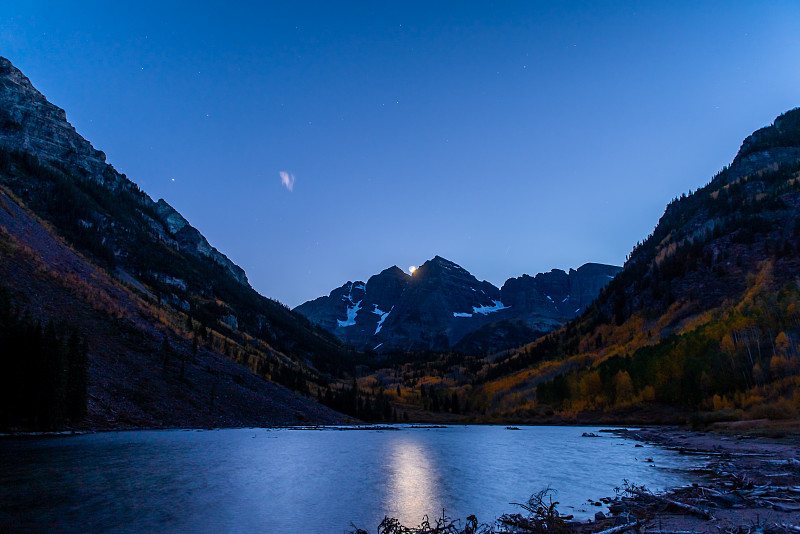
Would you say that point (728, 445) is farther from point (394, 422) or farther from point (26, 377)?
point (394, 422)

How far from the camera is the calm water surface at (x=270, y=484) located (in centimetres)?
2122

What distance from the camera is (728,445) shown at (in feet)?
174

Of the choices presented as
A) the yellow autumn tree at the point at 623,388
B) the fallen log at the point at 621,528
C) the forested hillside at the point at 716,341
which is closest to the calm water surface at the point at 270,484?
the fallen log at the point at 621,528

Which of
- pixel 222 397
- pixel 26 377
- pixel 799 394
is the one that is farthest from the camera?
pixel 222 397

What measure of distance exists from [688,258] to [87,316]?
20364 cm

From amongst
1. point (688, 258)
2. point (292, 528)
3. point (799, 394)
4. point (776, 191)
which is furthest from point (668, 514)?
point (776, 191)

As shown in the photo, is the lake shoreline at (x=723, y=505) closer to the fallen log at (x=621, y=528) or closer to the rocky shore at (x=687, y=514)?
the rocky shore at (x=687, y=514)

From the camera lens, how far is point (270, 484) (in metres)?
32.6

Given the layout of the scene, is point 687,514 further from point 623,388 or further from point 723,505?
point 623,388

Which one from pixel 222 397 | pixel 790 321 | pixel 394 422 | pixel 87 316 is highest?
pixel 87 316

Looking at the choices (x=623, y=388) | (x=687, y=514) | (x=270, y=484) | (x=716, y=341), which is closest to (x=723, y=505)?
(x=687, y=514)

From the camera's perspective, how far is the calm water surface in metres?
21.2

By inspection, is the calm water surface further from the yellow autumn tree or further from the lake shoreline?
the yellow autumn tree

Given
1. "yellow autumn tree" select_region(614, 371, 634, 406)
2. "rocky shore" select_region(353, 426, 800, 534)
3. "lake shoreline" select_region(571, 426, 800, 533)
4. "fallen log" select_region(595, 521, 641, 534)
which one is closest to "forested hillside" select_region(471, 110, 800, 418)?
"yellow autumn tree" select_region(614, 371, 634, 406)
